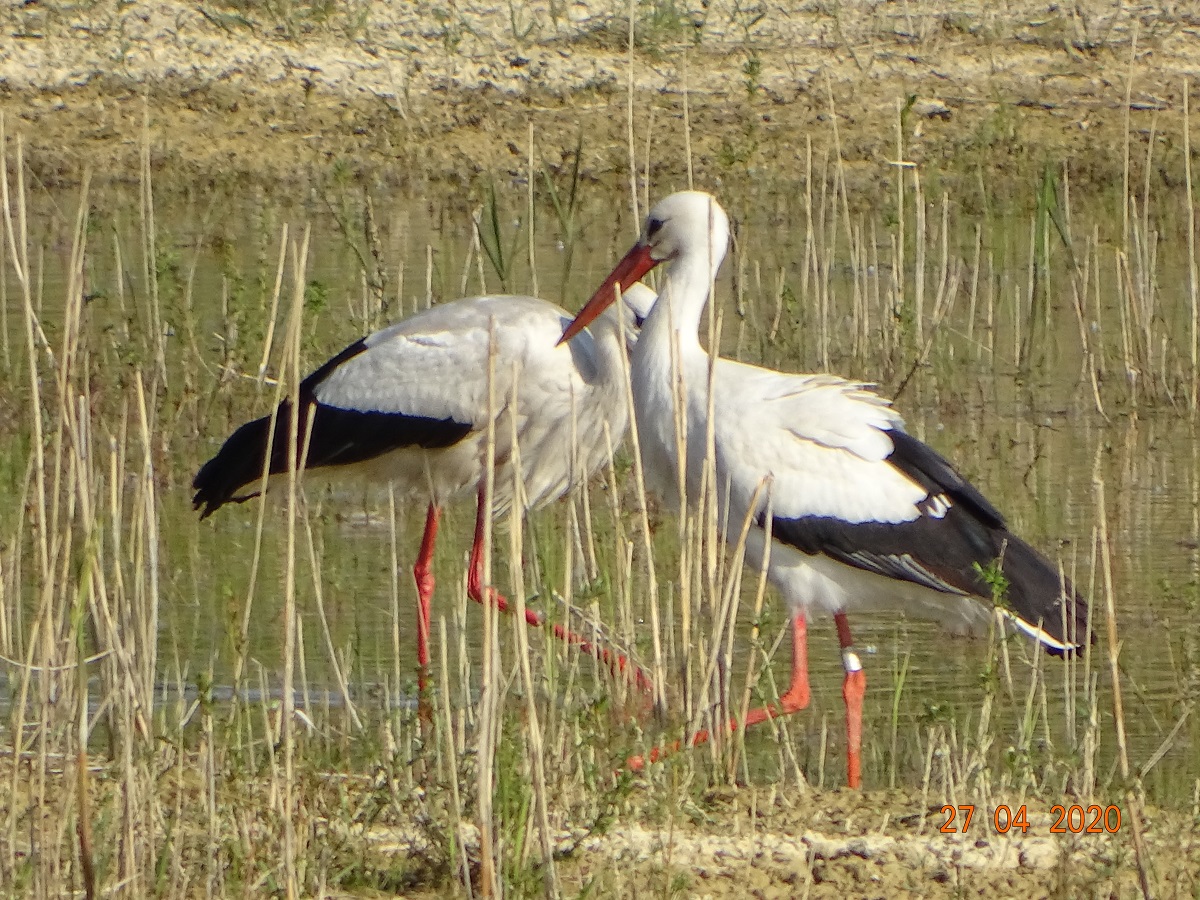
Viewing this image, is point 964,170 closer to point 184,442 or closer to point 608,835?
point 184,442

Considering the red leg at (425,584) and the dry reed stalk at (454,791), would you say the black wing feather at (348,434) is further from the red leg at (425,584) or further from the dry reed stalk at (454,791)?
the dry reed stalk at (454,791)

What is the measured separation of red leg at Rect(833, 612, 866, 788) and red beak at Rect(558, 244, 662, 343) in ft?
3.93

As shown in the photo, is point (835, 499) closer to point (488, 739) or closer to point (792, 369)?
point (488, 739)

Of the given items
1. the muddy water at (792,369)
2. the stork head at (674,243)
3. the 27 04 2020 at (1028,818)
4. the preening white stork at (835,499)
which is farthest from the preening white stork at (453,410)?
the 27 04 2020 at (1028,818)

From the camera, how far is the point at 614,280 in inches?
255

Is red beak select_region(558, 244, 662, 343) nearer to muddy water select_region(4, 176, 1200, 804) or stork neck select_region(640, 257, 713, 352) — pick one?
stork neck select_region(640, 257, 713, 352)

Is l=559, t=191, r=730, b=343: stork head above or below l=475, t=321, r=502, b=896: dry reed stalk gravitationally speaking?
above

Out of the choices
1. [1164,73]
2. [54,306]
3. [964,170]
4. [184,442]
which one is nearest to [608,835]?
[184,442]

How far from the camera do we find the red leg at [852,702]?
520 centimetres

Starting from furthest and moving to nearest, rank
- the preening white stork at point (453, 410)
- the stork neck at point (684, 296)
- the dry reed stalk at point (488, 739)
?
the preening white stork at point (453, 410), the stork neck at point (684, 296), the dry reed stalk at point (488, 739)

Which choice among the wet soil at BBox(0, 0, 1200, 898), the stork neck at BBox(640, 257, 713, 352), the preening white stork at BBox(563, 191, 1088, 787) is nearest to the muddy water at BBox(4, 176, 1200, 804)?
the preening white stork at BBox(563, 191, 1088, 787)

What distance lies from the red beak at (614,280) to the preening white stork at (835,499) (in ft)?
1.83

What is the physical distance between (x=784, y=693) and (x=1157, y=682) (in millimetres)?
955

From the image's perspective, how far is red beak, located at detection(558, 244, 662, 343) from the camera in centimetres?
642
